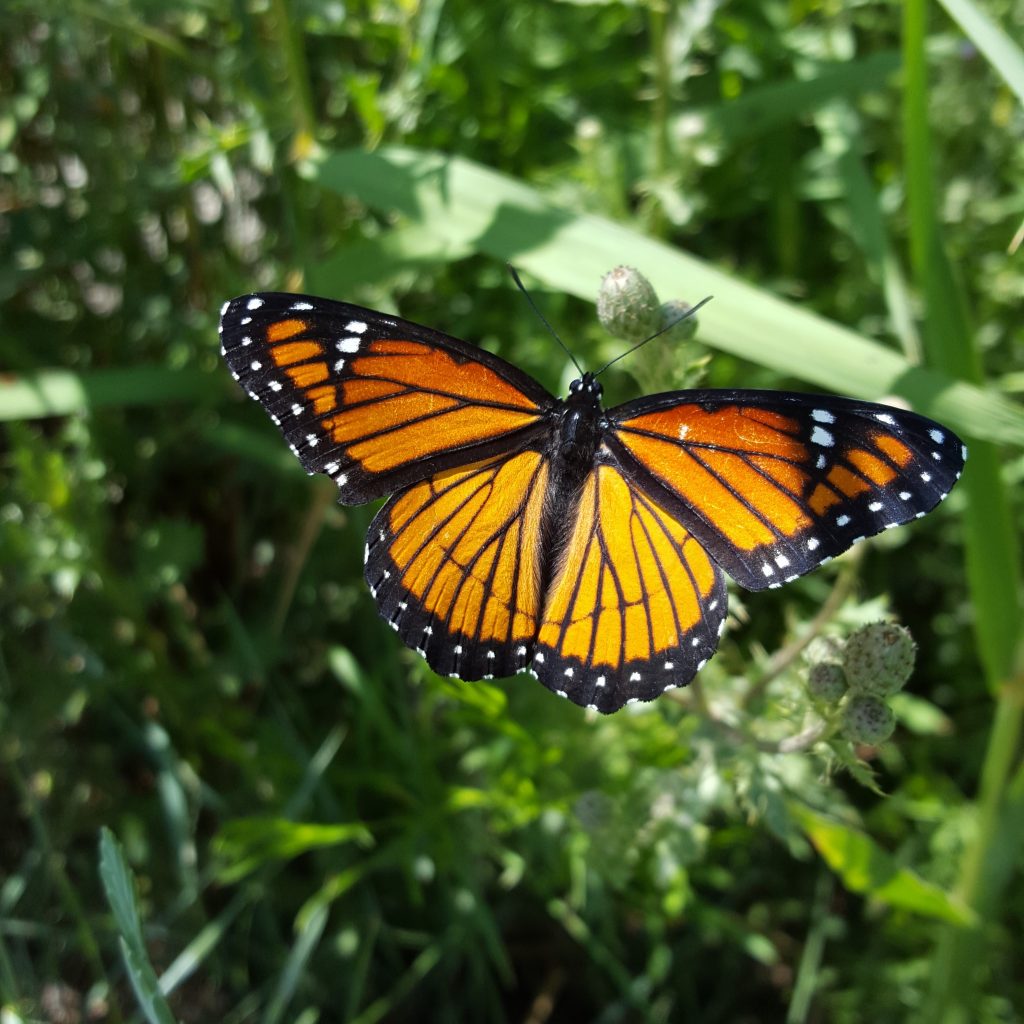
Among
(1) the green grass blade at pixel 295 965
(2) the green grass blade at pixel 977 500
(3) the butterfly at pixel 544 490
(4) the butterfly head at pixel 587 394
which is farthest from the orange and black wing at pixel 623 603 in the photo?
(1) the green grass blade at pixel 295 965

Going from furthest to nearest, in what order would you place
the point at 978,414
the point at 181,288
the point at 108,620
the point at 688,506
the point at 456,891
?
the point at 181,288, the point at 108,620, the point at 456,891, the point at 978,414, the point at 688,506

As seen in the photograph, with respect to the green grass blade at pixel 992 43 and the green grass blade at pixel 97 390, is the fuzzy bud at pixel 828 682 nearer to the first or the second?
the green grass blade at pixel 992 43

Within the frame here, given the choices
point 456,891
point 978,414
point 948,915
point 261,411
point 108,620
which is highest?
point 978,414

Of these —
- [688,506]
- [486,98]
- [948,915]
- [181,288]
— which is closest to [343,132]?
[486,98]

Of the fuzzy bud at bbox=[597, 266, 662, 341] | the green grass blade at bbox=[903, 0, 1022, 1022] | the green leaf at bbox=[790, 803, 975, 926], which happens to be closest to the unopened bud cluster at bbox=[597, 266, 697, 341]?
the fuzzy bud at bbox=[597, 266, 662, 341]

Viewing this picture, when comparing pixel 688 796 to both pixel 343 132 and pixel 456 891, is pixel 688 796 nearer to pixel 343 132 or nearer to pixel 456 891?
pixel 456 891

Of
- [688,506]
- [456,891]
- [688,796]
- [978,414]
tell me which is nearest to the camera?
[688,506]

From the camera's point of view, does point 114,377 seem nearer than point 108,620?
Yes

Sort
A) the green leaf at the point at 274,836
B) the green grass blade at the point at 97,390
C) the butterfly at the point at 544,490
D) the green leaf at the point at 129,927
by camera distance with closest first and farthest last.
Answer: the green leaf at the point at 129,927 < the butterfly at the point at 544,490 < the green leaf at the point at 274,836 < the green grass blade at the point at 97,390
